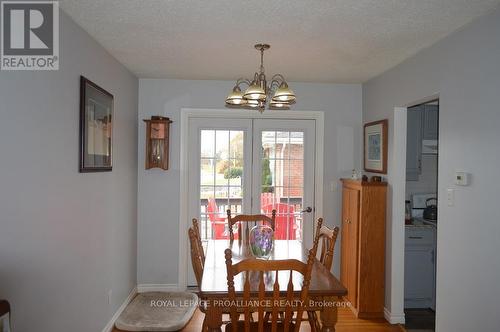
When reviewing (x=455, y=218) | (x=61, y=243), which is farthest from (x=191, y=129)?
(x=455, y=218)

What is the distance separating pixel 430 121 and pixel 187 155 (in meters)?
2.68

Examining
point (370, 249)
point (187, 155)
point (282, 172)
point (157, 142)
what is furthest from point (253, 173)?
point (370, 249)

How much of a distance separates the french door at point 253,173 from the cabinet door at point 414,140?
3.37 feet

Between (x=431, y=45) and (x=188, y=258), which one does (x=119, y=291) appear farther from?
(x=431, y=45)

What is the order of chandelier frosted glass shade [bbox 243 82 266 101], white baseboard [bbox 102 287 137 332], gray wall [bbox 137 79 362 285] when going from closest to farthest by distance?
chandelier frosted glass shade [bbox 243 82 266 101] < white baseboard [bbox 102 287 137 332] < gray wall [bbox 137 79 362 285]

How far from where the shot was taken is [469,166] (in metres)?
2.34

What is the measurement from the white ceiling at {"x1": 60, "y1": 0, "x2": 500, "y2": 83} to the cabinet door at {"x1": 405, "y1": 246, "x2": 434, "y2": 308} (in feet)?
6.08

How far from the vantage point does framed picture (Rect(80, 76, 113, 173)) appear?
2.52 meters

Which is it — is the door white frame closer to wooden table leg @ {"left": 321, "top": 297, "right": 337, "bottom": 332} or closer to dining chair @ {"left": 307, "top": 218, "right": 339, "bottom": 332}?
dining chair @ {"left": 307, "top": 218, "right": 339, "bottom": 332}

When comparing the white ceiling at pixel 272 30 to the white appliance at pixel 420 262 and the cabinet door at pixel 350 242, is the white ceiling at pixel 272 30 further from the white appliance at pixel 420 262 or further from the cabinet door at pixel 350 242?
the white appliance at pixel 420 262

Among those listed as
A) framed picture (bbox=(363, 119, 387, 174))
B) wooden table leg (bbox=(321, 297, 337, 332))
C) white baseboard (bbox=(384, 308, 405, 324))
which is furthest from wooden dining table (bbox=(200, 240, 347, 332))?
framed picture (bbox=(363, 119, 387, 174))

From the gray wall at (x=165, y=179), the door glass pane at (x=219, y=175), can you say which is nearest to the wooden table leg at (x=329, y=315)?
the door glass pane at (x=219, y=175)

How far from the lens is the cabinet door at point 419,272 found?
3635mm

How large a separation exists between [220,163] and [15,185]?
2.55 metres
